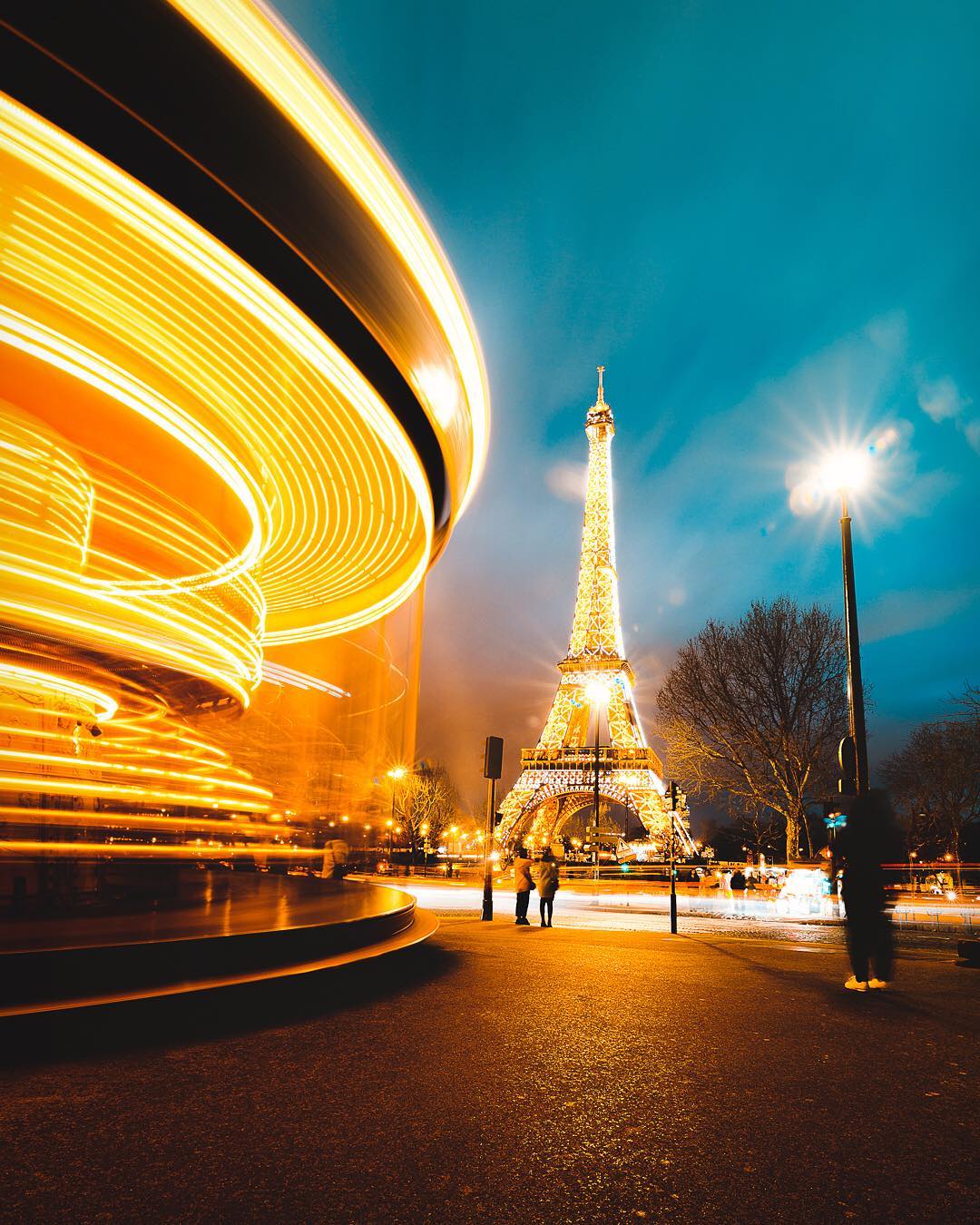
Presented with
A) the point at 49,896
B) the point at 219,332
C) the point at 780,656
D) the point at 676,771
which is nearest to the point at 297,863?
the point at 676,771

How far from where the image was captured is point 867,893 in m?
7.25

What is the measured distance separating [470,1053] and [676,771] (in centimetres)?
2663

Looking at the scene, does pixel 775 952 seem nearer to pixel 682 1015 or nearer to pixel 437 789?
pixel 682 1015

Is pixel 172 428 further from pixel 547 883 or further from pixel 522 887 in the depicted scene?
pixel 522 887

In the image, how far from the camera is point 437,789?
69.6 metres

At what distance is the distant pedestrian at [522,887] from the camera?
534 inches

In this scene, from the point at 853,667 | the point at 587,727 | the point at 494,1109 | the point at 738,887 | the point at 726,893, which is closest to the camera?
the point at 494,1109

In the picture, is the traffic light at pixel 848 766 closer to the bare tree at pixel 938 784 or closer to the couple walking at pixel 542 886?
the couple walking at pixel 542 886

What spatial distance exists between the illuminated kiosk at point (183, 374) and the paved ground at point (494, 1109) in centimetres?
312

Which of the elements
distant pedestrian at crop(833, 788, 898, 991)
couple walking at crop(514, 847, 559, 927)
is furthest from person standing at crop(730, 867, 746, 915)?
distant pedestrian at crop(833, 788, 898, 991)

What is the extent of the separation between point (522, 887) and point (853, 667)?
258 inches

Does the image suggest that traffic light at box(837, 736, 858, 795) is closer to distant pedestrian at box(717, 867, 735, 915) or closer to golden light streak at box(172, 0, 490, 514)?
golden light streak at box(172, 0, 490, 514)

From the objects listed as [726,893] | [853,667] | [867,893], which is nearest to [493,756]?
[853,667]

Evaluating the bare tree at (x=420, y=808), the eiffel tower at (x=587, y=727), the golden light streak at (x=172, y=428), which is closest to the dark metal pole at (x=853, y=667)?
the golden light streak at (x=172, y=428)
